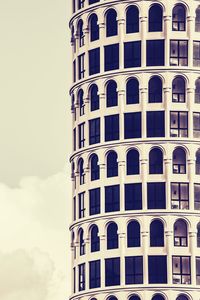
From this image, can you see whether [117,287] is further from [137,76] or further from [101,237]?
[137,76]

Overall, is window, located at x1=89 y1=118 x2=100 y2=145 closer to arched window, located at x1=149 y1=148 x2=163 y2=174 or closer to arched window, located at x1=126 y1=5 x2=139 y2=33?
arched window, located at x1=149 y1=148 x2=163 y2=174

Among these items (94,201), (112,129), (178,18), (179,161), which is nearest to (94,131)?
(112,129)

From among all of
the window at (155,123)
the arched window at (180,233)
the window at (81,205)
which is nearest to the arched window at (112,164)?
the window at (155,123)

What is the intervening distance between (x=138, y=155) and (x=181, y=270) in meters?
11.3

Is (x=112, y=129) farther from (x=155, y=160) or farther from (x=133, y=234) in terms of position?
(x=133, y=234)

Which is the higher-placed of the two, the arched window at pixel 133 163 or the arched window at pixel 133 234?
the arched window at pixel 133 163

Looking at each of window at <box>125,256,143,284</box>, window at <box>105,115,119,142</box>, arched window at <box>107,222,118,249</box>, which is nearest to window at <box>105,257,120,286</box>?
window at <box>125,256,143,284</box>

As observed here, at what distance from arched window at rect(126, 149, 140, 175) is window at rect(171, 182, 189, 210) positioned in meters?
3.63

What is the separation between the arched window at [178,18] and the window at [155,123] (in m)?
8.21

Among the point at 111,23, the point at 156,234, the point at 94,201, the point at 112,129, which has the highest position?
the point at 111,23

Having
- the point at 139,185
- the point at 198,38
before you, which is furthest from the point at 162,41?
the point at 139,185

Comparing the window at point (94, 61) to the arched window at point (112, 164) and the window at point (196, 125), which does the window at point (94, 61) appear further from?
the window at point (196, 125)

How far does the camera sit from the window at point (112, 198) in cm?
15675

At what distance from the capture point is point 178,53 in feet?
520
